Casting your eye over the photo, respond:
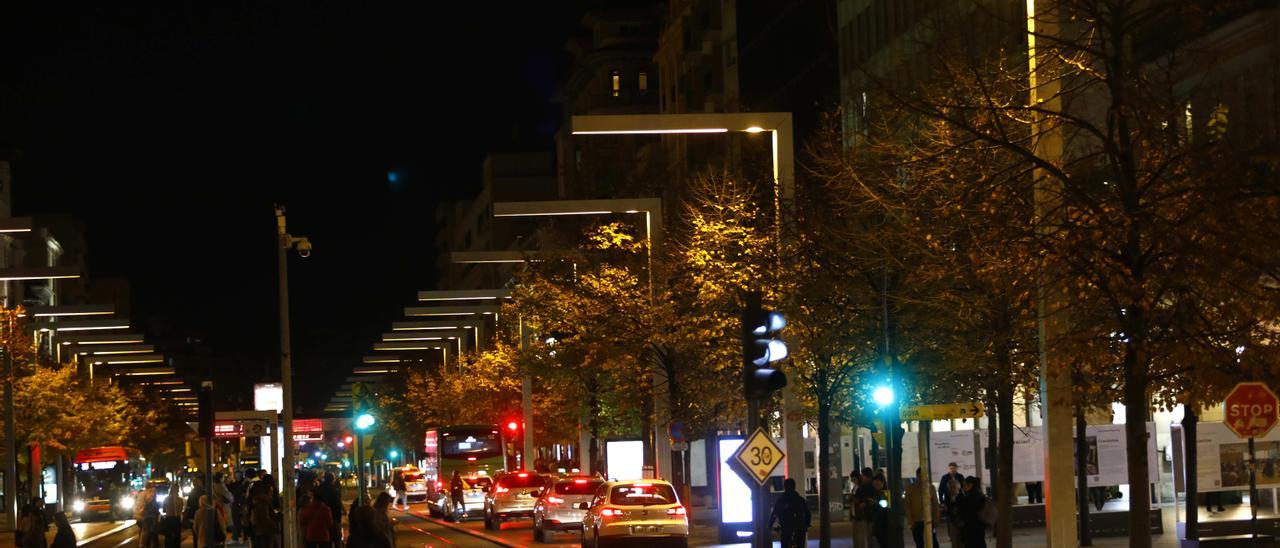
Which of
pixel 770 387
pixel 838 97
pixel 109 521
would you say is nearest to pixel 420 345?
pixel 109 521

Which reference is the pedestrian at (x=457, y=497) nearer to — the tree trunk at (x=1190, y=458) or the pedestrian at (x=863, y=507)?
the pedestrian at (x=863, y=507)

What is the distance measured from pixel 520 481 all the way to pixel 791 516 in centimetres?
2703

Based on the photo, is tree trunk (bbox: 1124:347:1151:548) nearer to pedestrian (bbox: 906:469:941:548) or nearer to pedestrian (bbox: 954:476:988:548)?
pedestrian (bbox: 954:476:988:548)

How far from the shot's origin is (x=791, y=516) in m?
29.7

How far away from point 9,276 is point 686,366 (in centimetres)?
1700

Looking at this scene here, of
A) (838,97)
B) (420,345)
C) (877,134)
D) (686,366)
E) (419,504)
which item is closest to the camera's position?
(877,134)

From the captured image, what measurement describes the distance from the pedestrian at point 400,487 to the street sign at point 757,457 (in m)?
54.2

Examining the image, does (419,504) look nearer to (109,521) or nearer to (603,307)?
(109,521)

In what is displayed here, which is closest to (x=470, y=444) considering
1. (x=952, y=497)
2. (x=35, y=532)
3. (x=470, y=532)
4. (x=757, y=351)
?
(x=470, y=532)

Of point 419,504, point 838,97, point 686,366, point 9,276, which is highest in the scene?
point 838,97

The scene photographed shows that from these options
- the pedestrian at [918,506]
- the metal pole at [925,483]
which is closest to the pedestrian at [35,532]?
the metal pole at [925,483]

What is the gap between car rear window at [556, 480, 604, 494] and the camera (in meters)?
46.8

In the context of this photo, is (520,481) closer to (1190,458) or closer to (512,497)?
(512,497)

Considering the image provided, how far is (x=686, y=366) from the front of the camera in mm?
45156
